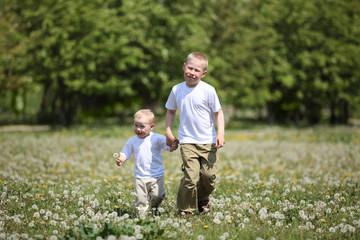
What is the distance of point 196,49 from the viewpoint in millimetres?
23203

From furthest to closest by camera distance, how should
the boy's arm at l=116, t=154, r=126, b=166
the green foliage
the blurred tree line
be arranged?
the blurred tree line < the boy's arm at l=116, t=154, r=126, b=166 < the green foliage

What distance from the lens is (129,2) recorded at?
22781 mm

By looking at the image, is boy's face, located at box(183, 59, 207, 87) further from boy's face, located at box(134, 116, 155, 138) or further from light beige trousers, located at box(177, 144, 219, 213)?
light beige trousers, located at box(177, 144, 219, 213)

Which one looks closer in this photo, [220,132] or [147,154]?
[220,132]

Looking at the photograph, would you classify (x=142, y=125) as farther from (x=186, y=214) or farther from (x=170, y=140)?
(x=186, y=214)

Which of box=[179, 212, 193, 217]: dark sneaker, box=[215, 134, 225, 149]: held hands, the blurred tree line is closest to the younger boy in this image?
box=[179, 212, 193, 217]: dark sneaker

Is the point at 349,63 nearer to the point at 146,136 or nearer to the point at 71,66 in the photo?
the point at 71,66

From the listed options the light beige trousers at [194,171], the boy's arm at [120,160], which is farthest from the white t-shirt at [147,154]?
the light beige trousers at [194,171]

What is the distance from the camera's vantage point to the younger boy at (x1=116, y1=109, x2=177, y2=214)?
198 inches

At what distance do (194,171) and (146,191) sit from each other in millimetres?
692

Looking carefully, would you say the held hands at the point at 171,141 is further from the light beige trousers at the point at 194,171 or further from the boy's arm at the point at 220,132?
the boy's arm at the point at 220,132

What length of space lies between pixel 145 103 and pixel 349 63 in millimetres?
14691

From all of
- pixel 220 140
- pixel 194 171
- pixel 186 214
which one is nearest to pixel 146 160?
pixel 194 171

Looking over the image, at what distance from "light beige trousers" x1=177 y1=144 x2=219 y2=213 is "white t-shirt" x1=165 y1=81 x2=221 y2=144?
0.11 m
